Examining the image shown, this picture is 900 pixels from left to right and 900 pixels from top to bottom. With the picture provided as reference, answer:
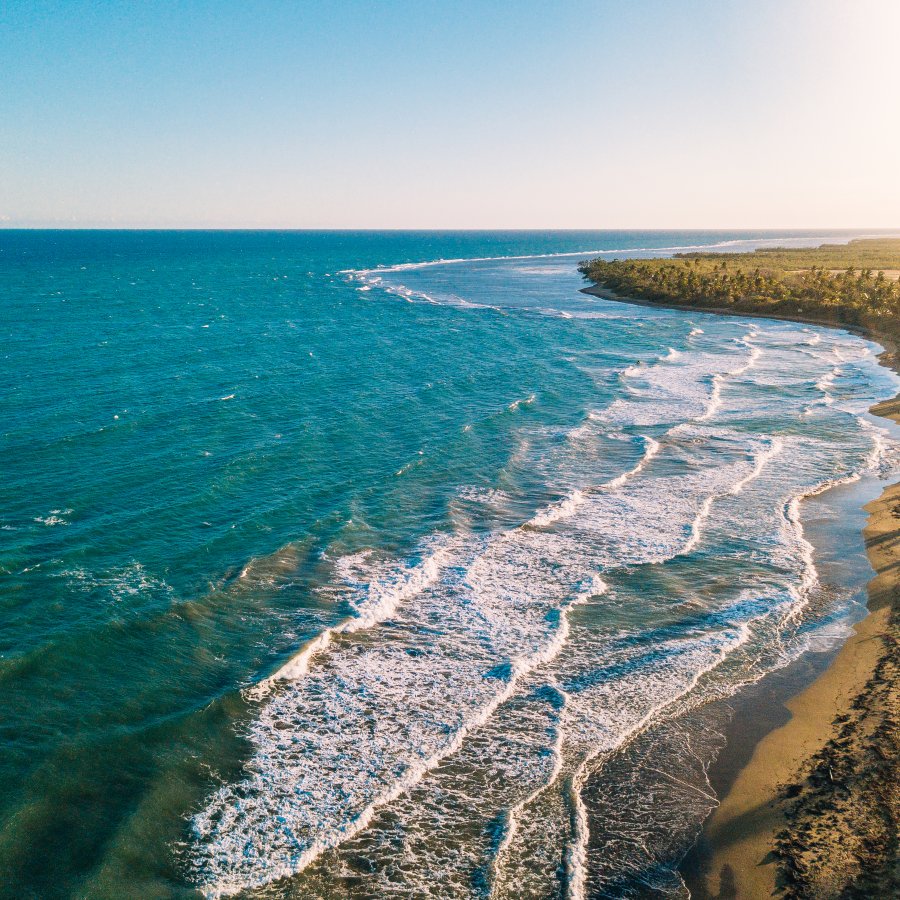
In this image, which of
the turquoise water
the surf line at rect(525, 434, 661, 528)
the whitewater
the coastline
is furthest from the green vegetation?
the coastline

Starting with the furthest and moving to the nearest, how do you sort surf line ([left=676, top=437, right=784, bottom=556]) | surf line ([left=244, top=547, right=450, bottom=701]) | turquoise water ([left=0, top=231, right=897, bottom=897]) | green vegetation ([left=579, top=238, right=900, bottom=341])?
green vegetation ([left=579, top=238, right=900, bottom=341]) < surf line ([left=676, top=437, right=784, bottom=556]) < surf line ([left=244, top=547, right=450, bottom=701]) < turquoise water ([left=0, top=231, right=897, bottom=897])

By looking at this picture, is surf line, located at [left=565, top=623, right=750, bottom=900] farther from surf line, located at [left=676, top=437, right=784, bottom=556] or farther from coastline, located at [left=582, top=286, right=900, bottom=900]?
surf line, located at [left=676, top=437, right=784, bottom=556]

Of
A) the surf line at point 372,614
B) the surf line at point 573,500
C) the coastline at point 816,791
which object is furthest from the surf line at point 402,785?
the surf line at point 573,500

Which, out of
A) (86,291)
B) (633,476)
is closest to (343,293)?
(86,291)

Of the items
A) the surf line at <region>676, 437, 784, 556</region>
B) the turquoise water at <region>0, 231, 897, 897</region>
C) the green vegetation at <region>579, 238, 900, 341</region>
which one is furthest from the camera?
the green vegetation at <region>579, 238, 900, 341</region>

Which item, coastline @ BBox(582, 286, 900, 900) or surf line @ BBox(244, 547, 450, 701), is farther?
surf line @ BBox(244, 547, 450, 701)

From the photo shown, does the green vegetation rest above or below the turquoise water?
above

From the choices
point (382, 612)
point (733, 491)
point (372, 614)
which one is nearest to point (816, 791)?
point (382, 612)

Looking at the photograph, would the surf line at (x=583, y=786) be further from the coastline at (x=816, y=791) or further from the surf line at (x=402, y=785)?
the surf line at (x=402, y=785)
